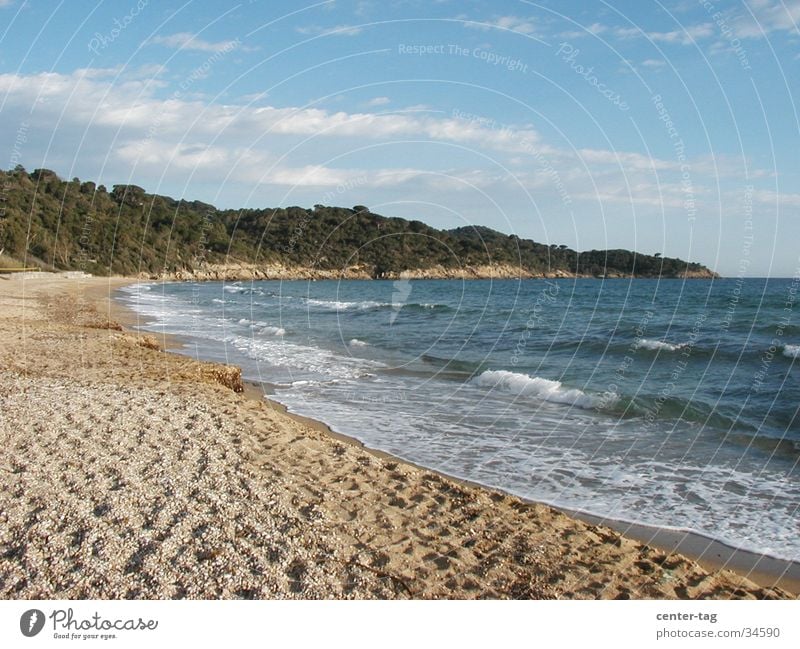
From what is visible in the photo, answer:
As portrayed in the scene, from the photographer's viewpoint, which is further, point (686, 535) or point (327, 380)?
point (327, 380)

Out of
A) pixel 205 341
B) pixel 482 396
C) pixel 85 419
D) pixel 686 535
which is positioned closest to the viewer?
pixel 686 535

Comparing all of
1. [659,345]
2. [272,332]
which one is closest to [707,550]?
[659,345]

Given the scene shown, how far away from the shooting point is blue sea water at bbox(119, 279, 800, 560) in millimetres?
7913

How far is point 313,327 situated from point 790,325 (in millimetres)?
24206

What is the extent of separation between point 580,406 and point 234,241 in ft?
350

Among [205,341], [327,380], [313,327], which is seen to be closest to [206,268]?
[313,327]

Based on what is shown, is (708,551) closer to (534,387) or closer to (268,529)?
(268,529)

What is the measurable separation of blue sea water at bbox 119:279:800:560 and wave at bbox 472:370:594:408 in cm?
5

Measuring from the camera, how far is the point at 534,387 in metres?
15.6

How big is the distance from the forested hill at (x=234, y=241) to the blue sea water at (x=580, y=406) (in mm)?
41314

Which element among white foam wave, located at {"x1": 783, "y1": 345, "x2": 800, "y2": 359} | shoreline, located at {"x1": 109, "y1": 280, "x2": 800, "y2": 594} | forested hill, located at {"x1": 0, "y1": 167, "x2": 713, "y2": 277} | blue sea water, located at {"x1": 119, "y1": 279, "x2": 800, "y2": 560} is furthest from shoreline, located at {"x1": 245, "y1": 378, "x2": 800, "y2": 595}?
forested hill, located at {"x1": 0, "y1": 167, "x2": 713, "y2": 277}

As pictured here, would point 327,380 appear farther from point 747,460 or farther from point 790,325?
point 790,325

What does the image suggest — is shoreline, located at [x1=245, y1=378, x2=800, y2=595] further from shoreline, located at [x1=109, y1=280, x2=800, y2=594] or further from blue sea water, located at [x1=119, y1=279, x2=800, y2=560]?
blue sea water, located at [x1=119, y1=279, x2=800, y2=560]

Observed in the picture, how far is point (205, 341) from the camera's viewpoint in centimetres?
2316
